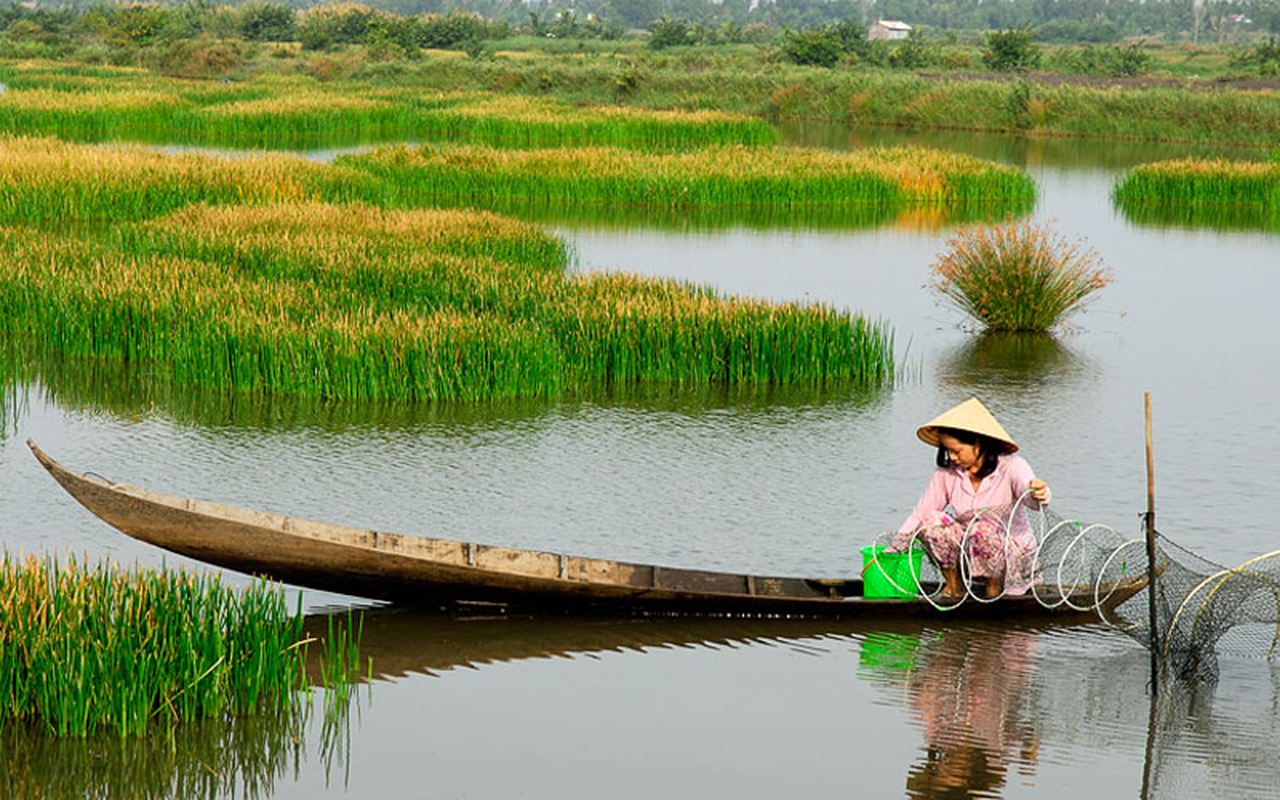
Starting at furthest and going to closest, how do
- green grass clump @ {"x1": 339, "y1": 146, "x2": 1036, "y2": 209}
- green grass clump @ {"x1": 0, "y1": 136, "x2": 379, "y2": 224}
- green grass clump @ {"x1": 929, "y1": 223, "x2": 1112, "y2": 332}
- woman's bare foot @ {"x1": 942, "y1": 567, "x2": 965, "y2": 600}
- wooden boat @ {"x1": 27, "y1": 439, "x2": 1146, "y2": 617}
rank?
green grass clump @ {"x1": 339, "y1": 146, "x2": 1036, "y2": 209}, green grass clump @ {"x1": 0, "y1": 136, "x2": 379, "y2": 224}, green grass clump @ {"x1": 929, "y1": 223, "x2": 1112, "y2": 332}, woman's bare foot @ {"x1": 942, "y1": 567, "x2": 965, "y2": 600}, wooden boat @ {"x1": 27, "y1": 439, "x2": 1146, "y2": 617}

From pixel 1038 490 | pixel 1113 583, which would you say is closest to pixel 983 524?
pixel 1038 490

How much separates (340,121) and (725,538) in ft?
127

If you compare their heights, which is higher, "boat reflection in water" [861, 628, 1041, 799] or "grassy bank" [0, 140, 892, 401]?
"grassy bank" [0, 140, 892, 401]

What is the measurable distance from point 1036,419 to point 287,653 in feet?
29.9

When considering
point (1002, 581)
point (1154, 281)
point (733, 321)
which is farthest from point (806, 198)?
point (1002, 581)

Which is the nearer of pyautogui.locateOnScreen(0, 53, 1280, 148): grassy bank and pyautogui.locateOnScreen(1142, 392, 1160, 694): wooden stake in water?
pyautogui.locateOnScreen(1142, 392, 1160, 694): wooden stake in water

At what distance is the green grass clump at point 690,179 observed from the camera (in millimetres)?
31562

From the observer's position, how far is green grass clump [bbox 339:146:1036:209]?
31.6m

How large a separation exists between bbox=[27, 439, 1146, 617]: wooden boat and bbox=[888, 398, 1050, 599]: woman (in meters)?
0.19

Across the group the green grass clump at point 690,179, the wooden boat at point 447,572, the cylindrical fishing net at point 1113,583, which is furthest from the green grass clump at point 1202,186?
the wooden boat at point 447,572

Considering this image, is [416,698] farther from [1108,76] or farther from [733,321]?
[1108,76]

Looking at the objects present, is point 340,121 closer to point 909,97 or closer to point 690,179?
point 690,179

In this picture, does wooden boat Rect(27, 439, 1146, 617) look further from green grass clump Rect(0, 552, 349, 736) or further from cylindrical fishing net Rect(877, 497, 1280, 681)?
green grass clump Rect(0, 552, 349, 736)

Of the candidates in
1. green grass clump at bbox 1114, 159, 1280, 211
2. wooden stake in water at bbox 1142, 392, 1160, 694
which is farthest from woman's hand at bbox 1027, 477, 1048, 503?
green grass clump at bbox 1114, 159, 1280, 211
